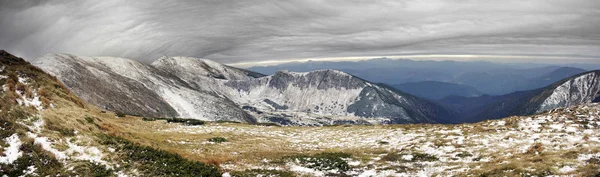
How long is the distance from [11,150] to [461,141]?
33111 mm

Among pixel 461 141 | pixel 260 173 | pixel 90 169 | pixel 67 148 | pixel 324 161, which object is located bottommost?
pixel 461 141

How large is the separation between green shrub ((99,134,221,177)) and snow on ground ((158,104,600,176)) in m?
2.60

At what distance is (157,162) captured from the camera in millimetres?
18781

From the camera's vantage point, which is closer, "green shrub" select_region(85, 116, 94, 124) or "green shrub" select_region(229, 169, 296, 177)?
"green shrub" select_region(229, 169, 296, 177)

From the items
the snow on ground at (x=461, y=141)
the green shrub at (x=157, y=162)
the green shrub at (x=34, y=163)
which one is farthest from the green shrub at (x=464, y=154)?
the green shrub at (x=34, y=163)

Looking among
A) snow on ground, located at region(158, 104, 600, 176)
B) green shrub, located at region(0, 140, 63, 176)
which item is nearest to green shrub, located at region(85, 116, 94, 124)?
green shrub, located at region(0, 140, 63, 176)

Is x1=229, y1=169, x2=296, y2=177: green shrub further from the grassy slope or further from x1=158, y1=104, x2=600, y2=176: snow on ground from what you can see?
x1=158, y1=104, x2=600, y2=176: snow on ground

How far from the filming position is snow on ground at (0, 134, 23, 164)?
15.5 metres

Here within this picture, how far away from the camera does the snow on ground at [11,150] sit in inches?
608

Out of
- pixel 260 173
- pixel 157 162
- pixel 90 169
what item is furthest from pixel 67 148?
pixel 260 173

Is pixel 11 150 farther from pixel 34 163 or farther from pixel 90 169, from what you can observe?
pixel 90 169

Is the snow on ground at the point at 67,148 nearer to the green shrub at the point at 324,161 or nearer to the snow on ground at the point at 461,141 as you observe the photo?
the snow on ground at the point at 461,141

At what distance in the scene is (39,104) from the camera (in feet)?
77.0

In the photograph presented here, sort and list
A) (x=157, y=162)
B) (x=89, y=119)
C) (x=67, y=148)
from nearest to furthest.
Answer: (x=67, y=148) < (x=157, y=162) < (x=89, y=119)
